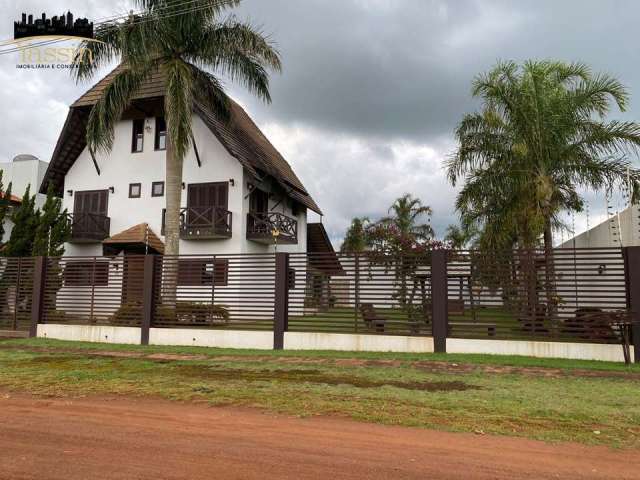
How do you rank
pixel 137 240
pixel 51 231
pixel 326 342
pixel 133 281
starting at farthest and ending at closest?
pixel 137 240, pixel 51 231, pixel 133 281, pixel 326 342

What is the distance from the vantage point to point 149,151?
71.4 feet

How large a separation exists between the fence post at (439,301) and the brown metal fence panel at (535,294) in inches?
6.3

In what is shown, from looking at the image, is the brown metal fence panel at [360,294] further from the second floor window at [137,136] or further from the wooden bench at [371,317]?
the second floor window at [137,136]

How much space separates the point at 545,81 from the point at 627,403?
464 inches

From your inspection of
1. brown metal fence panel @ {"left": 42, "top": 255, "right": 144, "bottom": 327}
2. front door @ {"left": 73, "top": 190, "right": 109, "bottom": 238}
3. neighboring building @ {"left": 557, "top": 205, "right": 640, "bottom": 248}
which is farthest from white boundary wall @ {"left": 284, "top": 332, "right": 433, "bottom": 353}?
front door @ {"left": 73, "top": 190, "right": 109, "bottom": 238}

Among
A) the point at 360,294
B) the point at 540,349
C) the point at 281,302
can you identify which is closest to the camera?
the point at 540,349

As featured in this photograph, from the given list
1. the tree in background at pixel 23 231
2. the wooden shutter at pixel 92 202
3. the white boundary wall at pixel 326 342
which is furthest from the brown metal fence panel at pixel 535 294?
the wooden shutter at pixel 92 202

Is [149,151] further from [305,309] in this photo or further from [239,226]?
[305,309]

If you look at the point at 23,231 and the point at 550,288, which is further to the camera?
the point at 23,231

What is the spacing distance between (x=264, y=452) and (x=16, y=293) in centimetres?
1325

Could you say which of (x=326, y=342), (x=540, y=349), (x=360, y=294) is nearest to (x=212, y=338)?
(x=326, y=342)

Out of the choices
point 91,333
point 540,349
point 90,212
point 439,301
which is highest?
point 90,212

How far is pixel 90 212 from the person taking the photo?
21812 mm

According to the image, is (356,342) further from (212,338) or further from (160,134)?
(160,134)
